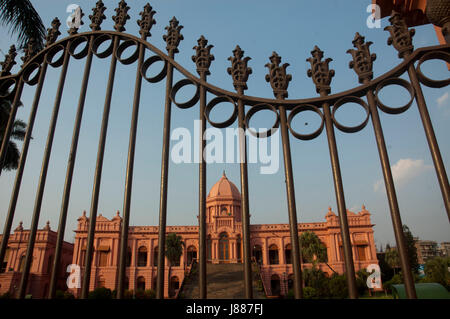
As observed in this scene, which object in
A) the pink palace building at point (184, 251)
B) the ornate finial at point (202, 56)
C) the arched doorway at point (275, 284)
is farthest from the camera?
the arched doorway at point (275, 284)

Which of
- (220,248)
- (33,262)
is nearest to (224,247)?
(220,248)

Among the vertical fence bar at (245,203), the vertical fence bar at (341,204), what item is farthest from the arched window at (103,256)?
the vertical fence bar at (341,204)

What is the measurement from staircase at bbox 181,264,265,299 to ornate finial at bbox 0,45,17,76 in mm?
19868

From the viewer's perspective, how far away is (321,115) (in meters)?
2.67

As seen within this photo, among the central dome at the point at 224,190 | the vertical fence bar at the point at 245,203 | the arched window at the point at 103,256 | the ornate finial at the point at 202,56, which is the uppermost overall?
the central dome at the point at 224,190

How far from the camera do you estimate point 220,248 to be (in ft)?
126

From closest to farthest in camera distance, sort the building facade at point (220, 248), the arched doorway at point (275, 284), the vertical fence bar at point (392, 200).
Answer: the vertical fence bar at point (392, 200), the building facade at point (220, 248), the arched doorway at point (275, 284)

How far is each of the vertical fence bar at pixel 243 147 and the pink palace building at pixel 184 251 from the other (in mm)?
32071

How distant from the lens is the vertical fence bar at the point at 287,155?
2.38 metres

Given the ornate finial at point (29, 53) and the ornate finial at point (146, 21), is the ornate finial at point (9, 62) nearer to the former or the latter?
the ornate finial at point (29, 53)

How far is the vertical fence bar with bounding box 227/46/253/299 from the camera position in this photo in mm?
2396
